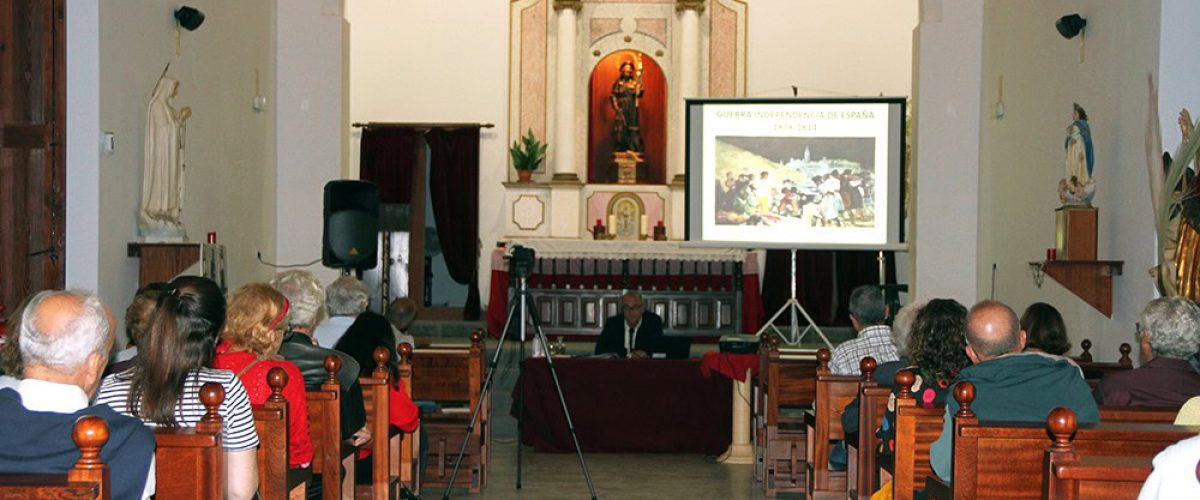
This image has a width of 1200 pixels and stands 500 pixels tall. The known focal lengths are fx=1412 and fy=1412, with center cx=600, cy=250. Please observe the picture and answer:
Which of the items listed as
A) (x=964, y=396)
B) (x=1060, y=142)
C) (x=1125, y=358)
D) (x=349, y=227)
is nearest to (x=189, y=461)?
(x=964, y=396)

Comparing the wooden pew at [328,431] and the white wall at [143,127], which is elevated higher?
the white wall at [143,127]

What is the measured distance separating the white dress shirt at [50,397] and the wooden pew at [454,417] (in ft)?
14.5

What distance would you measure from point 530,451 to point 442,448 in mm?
1366

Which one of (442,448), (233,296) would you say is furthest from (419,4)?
(233,296)

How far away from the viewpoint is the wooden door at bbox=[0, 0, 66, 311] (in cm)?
755

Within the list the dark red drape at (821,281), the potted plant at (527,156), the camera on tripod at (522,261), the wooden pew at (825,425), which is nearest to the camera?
the wooden pew at (825,425)

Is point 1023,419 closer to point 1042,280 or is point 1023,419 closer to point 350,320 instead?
point 350,320

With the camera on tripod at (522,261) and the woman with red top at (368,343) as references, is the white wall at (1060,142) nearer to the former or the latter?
the camera on tripod at (522,261)

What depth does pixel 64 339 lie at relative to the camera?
2.83 m

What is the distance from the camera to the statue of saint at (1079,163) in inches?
336

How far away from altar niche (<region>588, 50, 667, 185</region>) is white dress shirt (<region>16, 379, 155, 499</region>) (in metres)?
12.7

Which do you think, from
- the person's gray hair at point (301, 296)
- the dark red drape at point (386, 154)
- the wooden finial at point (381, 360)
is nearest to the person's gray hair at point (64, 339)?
the person's gray hair at point (301, 296)

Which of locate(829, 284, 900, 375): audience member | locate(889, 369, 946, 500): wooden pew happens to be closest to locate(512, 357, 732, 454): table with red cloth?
locate(829, 284, 900, 375): audience member

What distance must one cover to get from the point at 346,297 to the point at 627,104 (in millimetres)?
9197
